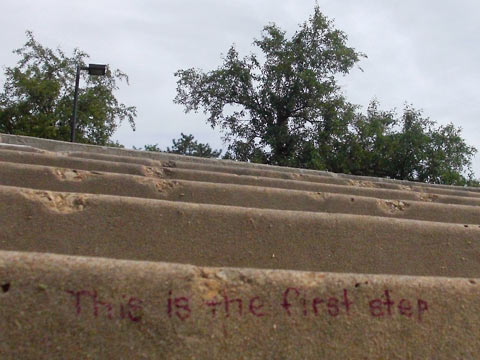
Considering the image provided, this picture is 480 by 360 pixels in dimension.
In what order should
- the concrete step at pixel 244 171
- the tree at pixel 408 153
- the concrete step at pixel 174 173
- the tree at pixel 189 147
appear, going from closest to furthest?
the concrete step at pixel 174 173
the concrete step at pixel 244 171
the tree at pixel 408 153
the tree at pixel 189 147

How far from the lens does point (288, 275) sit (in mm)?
1794

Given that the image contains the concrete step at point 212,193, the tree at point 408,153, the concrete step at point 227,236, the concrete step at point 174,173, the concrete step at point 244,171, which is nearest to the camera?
the concrete step at point 227,236

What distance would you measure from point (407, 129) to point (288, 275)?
1883 cm

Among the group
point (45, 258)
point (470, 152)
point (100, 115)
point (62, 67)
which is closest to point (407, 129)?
point (470, 152)

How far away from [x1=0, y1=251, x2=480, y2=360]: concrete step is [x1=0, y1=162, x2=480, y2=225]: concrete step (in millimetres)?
1730

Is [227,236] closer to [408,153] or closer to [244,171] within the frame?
[244,171]

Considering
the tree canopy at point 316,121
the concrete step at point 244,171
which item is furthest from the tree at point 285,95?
the concrete step at point 244,171

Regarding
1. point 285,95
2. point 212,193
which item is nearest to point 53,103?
point 285,95

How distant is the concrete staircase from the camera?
1541mm

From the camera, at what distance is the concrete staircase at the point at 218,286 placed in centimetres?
154

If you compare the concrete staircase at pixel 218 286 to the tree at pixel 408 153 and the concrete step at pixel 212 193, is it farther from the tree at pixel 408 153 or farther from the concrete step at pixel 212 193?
the tree at pixel 408 153

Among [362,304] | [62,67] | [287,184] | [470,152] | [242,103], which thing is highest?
[62,67]

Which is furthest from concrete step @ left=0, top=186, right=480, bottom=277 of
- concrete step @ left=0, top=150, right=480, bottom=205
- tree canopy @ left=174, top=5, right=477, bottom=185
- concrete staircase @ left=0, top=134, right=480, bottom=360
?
tree canopy @ left=174, top=5, right=477, bottom=185

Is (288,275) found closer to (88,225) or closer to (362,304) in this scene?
(362,304)
